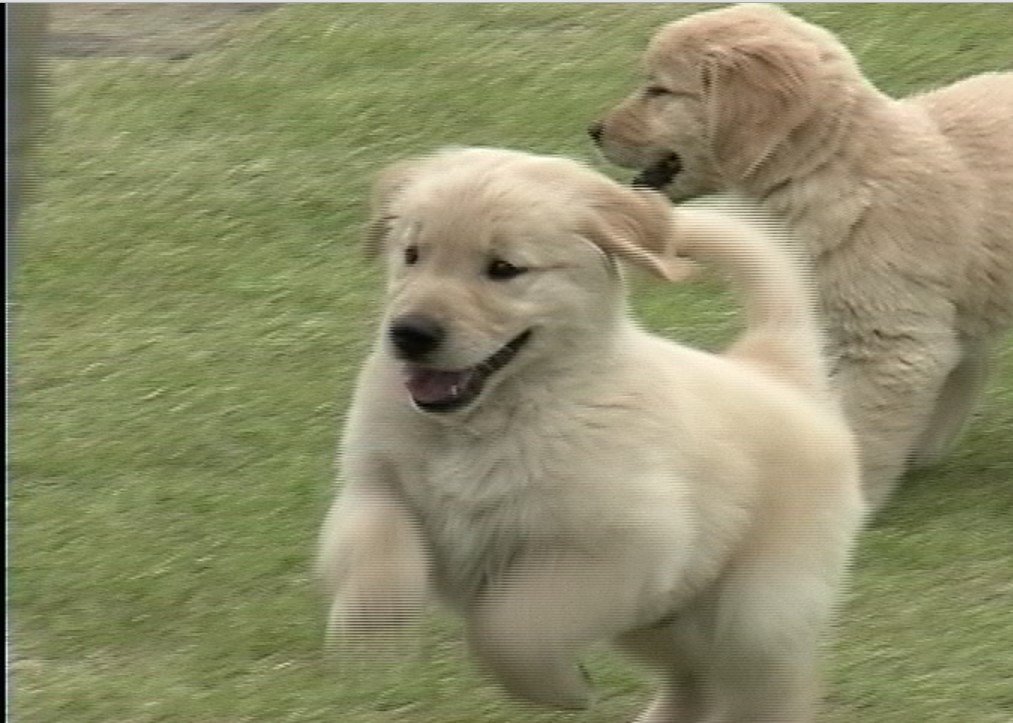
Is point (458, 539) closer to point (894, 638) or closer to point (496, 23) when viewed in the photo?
point (894, 638)

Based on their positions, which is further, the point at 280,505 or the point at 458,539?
the point at 280,505

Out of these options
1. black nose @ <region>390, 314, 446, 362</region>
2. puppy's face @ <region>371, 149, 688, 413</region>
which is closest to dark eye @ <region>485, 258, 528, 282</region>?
puppy's face @ <region>371, 149, 688, 413</region>

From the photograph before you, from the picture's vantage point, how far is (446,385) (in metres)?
3.46

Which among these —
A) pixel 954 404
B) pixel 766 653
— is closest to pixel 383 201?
pixel 766 653

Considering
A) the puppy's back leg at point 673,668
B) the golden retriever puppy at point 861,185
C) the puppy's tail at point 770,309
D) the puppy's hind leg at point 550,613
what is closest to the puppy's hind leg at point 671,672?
the puppy's back leg at point 673,668

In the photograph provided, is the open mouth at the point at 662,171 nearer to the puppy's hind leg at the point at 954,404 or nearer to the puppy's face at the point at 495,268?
the puppy's hind leg at the point at 954,404

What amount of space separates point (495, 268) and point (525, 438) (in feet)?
0.89

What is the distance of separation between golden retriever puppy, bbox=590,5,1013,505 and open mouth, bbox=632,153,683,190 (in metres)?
0.02

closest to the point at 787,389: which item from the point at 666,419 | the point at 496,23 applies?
the point at 666,419

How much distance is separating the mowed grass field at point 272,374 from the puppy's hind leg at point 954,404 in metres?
0.06

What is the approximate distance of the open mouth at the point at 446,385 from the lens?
3453mm

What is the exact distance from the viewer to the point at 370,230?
3.70 meters

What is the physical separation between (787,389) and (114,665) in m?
1.43

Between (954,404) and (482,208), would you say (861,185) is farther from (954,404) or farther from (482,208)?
(482,208)
